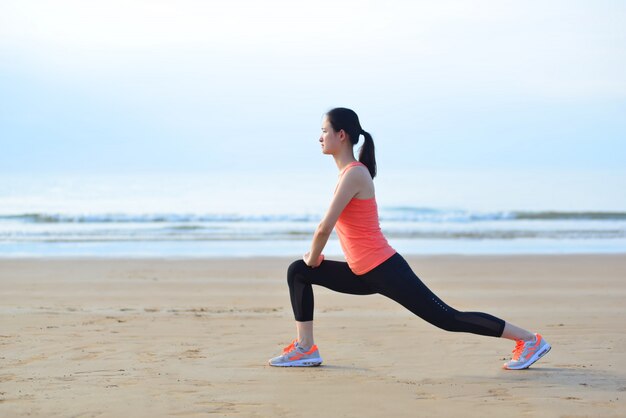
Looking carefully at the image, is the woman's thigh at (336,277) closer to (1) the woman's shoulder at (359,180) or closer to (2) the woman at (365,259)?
(2) the woman at (365,259)

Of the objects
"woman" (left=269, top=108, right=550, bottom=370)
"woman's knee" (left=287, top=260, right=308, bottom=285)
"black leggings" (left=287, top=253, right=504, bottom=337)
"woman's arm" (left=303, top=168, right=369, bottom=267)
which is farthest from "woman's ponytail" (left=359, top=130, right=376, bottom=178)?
"woman's knee" (left=287, top=260, right=308, bottom=285)

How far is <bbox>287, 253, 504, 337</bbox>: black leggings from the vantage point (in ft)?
17.0

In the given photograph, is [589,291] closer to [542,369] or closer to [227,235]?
[542,369]

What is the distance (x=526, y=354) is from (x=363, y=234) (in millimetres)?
1335

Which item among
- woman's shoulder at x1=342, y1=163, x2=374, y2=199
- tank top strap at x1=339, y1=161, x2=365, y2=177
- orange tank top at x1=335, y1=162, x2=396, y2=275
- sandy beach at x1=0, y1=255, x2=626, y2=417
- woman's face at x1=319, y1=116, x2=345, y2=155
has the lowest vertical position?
sandy beach at x1=0, y1=255, x2=626, y2=417

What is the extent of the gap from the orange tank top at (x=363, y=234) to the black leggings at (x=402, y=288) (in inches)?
2.3

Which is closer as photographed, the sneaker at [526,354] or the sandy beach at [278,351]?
the sandy beach at [278,351]

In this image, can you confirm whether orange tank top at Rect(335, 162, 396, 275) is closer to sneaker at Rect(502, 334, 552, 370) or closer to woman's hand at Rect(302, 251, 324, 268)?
woman's hand at Rect(302, 251, 324, 268)

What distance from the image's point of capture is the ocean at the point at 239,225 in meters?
17.8

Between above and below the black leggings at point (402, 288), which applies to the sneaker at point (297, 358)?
→ below

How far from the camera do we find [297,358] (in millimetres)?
5570

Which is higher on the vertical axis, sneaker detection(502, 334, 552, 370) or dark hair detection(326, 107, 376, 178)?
dark hair detection(326, 107, 376, 178)

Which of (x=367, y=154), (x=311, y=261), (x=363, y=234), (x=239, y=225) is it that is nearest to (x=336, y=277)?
(x=311, y=261)

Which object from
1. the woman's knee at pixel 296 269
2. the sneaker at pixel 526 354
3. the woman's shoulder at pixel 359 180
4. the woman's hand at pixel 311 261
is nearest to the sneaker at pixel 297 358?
the woman's knee at pixel 296 269
